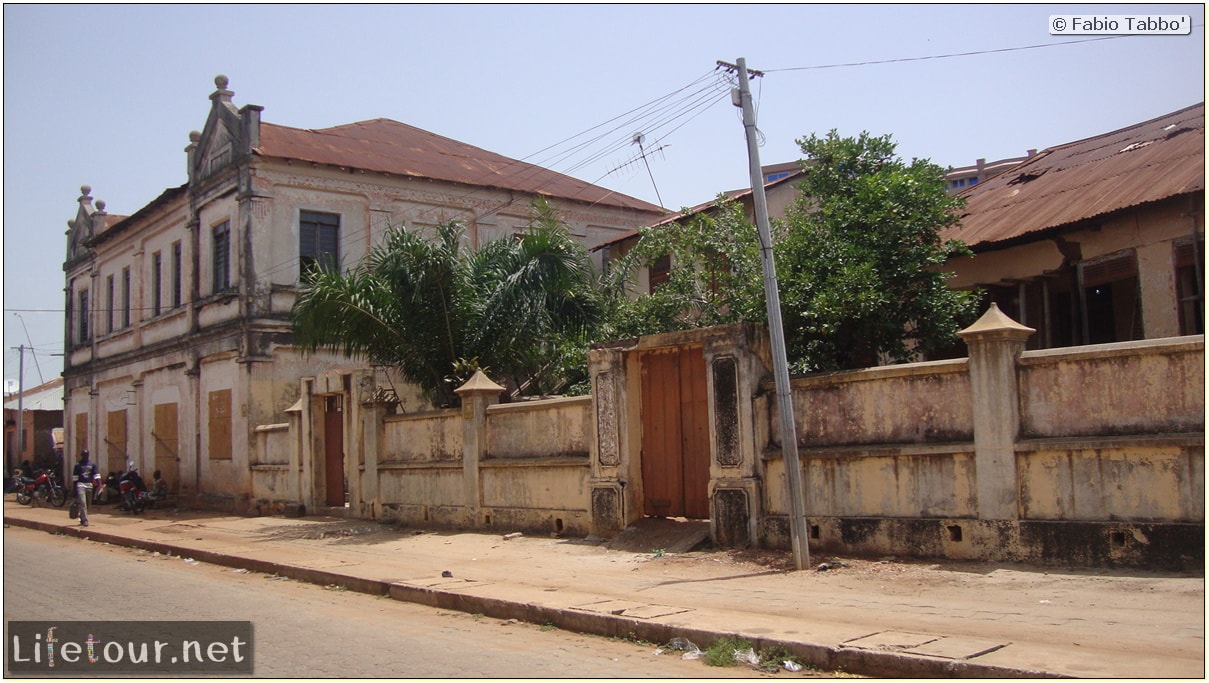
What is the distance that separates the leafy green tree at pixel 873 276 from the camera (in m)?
11.4

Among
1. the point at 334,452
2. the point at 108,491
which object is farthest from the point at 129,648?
the point at 108,491

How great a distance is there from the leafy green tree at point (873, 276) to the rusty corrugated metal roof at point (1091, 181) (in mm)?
1535

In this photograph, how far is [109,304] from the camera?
3091 cm

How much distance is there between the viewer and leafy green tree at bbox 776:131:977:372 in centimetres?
1138

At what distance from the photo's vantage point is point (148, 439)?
91.5 feet

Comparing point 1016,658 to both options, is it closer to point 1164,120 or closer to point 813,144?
point 813,144

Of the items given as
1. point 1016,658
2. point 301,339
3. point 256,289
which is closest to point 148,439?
point 256,289

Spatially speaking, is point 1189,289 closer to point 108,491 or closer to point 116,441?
point 108,491

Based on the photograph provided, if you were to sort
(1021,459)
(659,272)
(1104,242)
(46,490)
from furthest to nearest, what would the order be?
(46,490)
(659,272)
(1104,242)
(1021,459)

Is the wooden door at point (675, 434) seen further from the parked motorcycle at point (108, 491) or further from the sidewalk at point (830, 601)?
the parked motorcycle at point (108, 491)

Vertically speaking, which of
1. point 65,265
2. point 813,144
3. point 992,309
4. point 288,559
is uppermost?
point 65,265

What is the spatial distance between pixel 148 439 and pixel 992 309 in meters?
24.6

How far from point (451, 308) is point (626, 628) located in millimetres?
9420

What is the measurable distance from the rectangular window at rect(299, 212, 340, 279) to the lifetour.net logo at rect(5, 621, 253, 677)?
1519 cm
